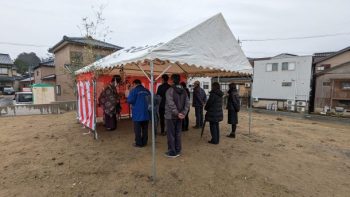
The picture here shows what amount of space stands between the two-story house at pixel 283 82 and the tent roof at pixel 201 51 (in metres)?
12.2

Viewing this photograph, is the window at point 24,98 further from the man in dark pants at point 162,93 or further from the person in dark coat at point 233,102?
the person in dark coat at point 233,102

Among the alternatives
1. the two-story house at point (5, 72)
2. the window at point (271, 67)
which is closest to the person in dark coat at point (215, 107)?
the window at point (271, 67)

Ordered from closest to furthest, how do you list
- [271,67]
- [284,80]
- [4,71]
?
[284,80], [271,67], [4,71]

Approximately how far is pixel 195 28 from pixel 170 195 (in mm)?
2806

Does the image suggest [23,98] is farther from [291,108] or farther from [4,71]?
[4,71]

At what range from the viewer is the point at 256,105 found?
1730 cm

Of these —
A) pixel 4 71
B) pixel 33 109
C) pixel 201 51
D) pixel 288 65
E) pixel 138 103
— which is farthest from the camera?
pixel 4 71

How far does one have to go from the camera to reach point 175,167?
3475 mm

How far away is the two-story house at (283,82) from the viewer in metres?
14.5

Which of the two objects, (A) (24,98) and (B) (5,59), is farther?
(B) (5,59)

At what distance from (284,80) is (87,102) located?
15344mm

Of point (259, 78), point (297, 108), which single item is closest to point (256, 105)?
point (259, 78)

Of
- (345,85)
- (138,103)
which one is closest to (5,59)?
(138,103)

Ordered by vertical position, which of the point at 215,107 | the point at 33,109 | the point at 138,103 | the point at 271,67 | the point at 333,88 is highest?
the point at 271,67
